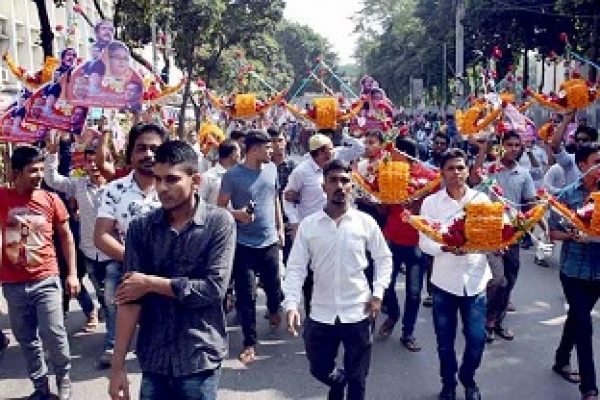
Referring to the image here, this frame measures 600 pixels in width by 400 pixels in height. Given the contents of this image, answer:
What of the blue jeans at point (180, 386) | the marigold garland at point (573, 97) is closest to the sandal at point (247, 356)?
the blue jeans at point (180, 386)

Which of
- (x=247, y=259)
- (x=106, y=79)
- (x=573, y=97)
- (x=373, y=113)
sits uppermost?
(x=106, y=79)

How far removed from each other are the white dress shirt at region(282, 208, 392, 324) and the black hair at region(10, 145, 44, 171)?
188cm

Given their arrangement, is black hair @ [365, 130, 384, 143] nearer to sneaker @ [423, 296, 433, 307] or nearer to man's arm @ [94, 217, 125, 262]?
sneaker @ [423, 296, 433, 307]

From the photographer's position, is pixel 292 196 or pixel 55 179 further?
pixel 292 196

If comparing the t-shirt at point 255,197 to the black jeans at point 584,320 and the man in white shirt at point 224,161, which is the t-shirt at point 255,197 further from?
the black jeans at point 584,320

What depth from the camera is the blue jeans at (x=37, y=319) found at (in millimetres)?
4730

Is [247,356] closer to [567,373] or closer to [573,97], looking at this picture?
[567,373]

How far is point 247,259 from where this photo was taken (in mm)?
6027

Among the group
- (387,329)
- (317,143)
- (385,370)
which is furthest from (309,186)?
(385,370)

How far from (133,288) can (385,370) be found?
10.5ft

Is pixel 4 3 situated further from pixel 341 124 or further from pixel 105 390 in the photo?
pixel 105 390

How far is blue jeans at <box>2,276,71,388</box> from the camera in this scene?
473cm

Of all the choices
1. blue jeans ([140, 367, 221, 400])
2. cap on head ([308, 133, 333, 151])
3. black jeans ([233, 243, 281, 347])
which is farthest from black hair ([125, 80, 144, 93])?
blue jeans ([140, 367, 221, 400])

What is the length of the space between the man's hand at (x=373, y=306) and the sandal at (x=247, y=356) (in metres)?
1.96
